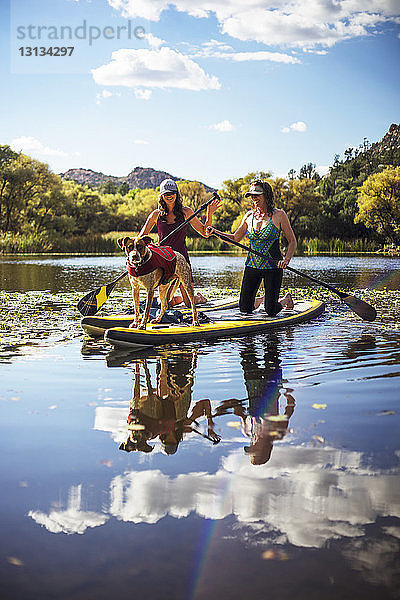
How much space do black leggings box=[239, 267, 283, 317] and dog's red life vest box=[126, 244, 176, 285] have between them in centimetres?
163

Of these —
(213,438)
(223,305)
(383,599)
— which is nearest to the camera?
(383,599)

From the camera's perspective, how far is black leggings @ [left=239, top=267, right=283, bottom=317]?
8.52 meters

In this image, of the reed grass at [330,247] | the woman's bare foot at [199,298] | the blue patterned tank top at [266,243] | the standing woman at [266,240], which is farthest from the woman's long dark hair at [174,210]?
the reed grass at [330,247]

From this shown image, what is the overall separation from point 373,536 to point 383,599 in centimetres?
44

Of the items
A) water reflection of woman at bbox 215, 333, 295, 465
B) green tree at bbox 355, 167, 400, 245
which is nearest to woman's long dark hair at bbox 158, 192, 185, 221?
water reflection of woman at bbox 215, 333, 295, 465

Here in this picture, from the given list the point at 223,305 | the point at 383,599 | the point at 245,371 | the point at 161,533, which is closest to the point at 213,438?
the point at 161,533

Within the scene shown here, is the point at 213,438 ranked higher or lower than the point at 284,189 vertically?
lower

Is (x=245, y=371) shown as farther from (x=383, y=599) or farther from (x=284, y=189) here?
(x=284, y=189)

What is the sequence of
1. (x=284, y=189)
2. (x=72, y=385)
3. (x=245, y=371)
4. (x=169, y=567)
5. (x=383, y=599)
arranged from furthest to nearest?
(x=284, y=189) < (x=245, y=371) < (x=72, y=385) < (x=169, y=567) < (x=383, y=599)

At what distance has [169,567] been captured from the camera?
93.9 inches

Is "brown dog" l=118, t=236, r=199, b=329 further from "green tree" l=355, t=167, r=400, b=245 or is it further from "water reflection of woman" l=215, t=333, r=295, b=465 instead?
"green tree" l=355, t=167, r=400, b=245

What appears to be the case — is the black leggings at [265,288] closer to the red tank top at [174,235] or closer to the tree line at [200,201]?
the red tank top at [174,235]

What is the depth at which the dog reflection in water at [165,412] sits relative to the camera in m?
3.81

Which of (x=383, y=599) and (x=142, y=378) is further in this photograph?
(x=142, y=378)
